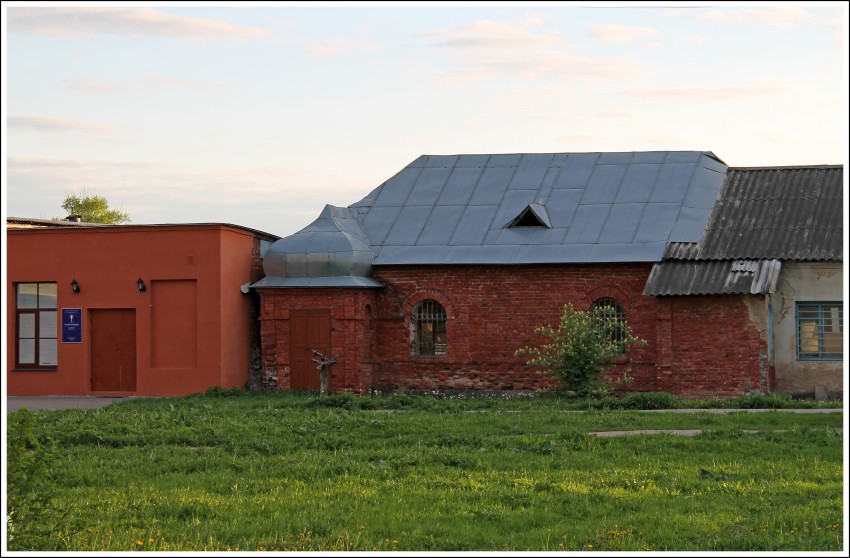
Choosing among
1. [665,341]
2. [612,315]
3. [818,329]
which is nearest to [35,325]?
[612,315]

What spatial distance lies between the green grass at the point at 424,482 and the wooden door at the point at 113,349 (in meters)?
6.40

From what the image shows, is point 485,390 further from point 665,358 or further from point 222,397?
point 222,397

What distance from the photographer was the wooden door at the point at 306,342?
995 inches

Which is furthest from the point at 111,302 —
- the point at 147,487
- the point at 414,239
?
the point at 147,487

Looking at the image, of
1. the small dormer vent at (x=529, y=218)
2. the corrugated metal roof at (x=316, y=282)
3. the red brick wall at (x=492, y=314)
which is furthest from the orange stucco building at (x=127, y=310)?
the small dormer vent at (x=529, y=218)

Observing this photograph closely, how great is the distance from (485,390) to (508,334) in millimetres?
1339

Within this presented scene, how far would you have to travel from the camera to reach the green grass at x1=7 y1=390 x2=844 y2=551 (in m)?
9.58

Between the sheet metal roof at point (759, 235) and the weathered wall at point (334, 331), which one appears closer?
the sheet metal roof at point (759, 235)

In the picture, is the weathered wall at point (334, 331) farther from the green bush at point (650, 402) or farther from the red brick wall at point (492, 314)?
the green bush at point (650, 402)

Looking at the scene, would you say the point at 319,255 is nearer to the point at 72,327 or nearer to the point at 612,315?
the point at 72,327

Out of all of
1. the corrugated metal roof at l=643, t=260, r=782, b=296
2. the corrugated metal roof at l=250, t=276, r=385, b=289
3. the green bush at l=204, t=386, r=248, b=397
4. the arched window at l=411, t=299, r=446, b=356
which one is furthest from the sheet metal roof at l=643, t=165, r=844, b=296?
the green bush at l=204, t=386, r=248, b=397

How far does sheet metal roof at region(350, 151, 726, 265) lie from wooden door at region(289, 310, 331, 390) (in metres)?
1.92

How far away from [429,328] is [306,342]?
279cm

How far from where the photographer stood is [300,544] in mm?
9508
